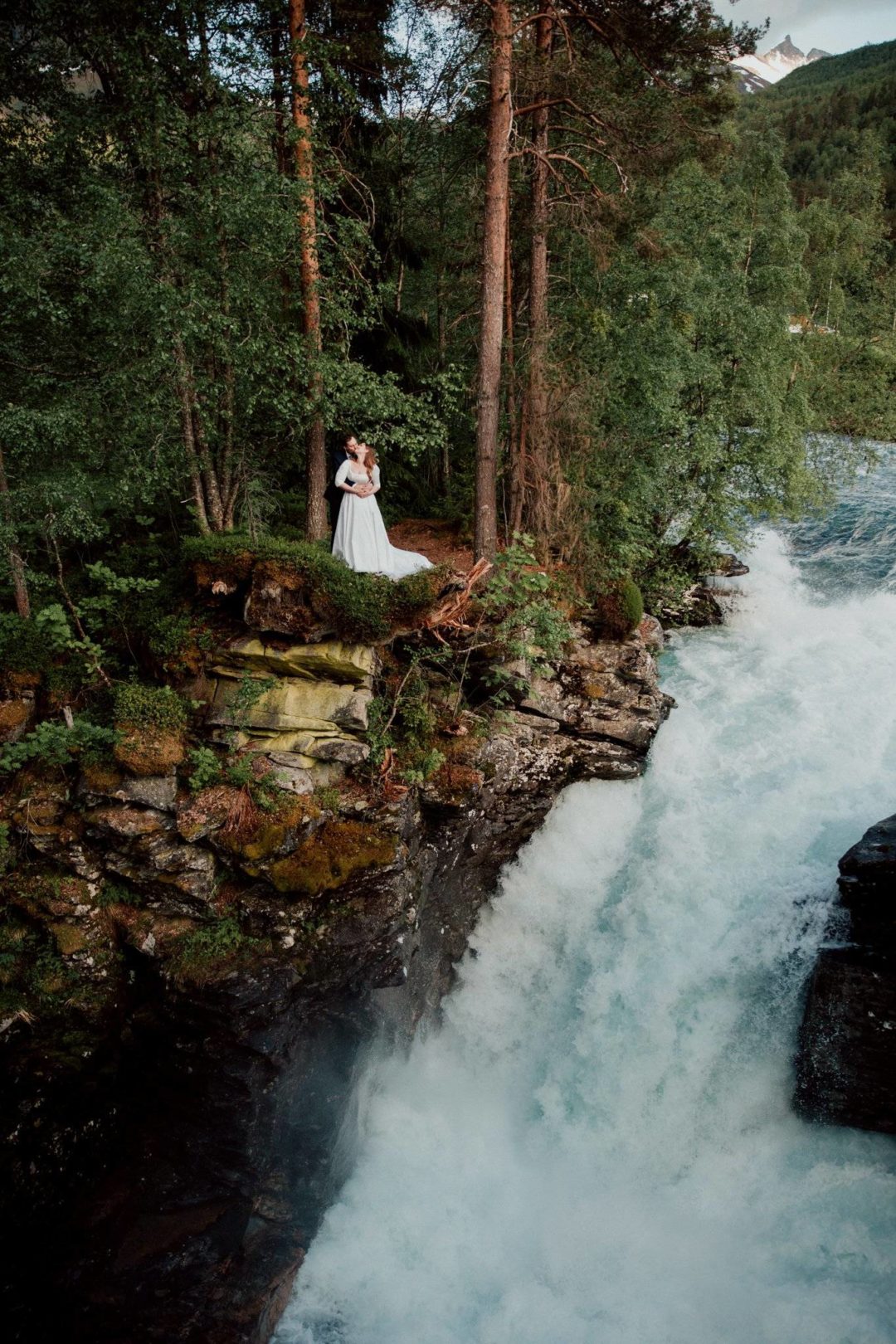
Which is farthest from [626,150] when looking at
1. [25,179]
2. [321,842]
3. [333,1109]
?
[333,1109]

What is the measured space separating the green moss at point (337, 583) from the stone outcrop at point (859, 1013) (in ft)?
20.3

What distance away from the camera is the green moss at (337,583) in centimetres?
951

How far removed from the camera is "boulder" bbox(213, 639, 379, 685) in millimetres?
9578

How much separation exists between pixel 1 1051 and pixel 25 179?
1064cm

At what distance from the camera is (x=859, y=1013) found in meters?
8.47

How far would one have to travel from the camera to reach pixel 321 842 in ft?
29.8

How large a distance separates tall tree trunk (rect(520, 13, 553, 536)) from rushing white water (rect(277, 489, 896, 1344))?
15.0ft

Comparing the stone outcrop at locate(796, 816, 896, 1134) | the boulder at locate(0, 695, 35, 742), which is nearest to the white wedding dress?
the boulder at locate(0, 695, 35, 742)

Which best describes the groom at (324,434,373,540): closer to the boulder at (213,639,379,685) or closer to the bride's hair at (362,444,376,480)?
the bride's hair at (362,444,376,480)

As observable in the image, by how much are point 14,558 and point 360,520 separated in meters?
4.53

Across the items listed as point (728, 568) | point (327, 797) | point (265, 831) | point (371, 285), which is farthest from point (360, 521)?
point (728, 568)

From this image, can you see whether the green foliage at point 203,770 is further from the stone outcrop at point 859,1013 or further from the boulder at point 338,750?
the stone outcrop at point 859,1013

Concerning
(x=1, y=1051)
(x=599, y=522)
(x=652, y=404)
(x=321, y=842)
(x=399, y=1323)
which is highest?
(x=652, y=404)

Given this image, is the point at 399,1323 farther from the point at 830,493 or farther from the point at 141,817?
the point at 830,493
